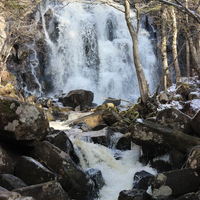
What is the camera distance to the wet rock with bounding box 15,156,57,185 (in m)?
3.58

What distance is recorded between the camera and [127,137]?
260 inches

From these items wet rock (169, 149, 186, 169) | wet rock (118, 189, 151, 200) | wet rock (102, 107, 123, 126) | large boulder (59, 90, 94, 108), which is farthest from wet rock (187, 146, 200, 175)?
large boulder (59, 90, 94, 108)

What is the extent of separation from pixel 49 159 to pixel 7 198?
184cm

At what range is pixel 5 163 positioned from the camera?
3699 mm

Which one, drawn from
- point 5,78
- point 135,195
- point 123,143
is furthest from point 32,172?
point 5,78

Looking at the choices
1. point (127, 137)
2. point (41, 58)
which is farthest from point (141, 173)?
point (41, 58)

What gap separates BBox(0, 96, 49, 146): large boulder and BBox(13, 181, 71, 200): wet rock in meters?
1.51

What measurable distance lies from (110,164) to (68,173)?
1.92 meters

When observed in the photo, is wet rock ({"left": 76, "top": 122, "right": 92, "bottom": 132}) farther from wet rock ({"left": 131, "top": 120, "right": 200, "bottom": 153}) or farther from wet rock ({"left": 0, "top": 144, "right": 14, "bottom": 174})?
wet rock ({"left": 0, "top": 144, "right": 14, "bottom": 174})

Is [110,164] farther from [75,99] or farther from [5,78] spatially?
[5,78]

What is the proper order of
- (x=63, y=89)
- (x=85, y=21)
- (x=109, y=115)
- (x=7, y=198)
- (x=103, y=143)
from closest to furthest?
(x=7, y=198)
(x=103, y=143)
(x=109, y=115)
(x=63, y=89)
(x=85, y=21)

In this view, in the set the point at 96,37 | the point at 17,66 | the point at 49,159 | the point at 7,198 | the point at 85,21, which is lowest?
the point at 49,159

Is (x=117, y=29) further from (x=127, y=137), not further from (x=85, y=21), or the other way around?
(x=127, y=137)

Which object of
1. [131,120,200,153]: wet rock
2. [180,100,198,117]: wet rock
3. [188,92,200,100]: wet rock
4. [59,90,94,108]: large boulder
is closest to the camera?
[131,120,200,153]: wet rock
